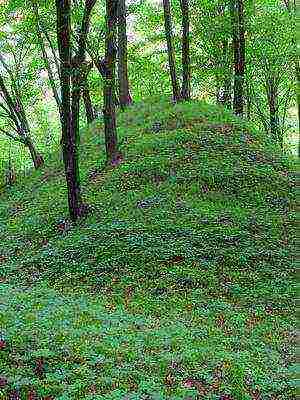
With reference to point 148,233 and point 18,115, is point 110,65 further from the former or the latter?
point 18,115

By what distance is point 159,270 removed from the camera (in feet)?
46.7

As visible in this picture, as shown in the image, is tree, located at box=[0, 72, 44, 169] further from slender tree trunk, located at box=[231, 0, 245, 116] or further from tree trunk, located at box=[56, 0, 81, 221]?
slender tree trunk, located at box=[231, 0, 245, 116]

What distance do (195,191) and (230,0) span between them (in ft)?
31.1

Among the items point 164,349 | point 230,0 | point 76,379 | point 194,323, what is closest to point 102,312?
point 194,323

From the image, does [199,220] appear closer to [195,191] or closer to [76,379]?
[195,191]

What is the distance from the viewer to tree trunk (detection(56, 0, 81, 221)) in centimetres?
1577

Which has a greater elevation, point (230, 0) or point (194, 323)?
point (230, 0)

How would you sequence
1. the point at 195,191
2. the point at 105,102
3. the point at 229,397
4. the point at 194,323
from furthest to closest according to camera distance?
the point at 105,102, the point at 195,191, the point at 194,323, the point at 229,397

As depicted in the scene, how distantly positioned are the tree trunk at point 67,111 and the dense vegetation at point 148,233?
43mm

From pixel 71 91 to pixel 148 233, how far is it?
533cm

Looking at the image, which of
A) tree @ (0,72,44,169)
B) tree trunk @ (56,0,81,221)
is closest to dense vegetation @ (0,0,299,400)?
tree trunk @ (56,0,81,221)

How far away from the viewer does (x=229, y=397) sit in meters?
7.62

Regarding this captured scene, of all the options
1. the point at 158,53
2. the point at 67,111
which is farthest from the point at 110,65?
the point at 158,53

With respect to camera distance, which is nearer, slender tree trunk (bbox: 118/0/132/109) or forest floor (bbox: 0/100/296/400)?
forest floor (bbox: 0/100/296/400)
